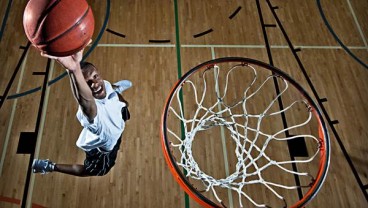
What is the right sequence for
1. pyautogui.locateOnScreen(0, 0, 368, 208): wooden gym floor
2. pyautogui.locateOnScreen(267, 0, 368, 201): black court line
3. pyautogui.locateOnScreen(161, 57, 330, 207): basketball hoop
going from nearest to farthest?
pyautogui.locateOnScreen(161, 57, 330, 207): basketball hoop
pyautogui.locateOnScreen(0, 0, 368, 208): wooden gym floor
pyautogui.locateOnScreen(267, 0, 368, 201): black court line

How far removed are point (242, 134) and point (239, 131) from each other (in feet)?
0.14

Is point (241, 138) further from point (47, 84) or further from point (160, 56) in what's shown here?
point (47, 84)

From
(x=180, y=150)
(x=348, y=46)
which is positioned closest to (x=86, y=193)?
(x=180, y=150)

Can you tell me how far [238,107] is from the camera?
3.83 metres

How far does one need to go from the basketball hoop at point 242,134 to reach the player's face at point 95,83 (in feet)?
2.41

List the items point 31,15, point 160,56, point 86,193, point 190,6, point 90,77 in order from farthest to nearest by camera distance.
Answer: point 190,6, point 160,56, point 90,77, point 86,193, point 31,15

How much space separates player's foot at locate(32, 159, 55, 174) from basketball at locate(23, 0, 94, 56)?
137 cm

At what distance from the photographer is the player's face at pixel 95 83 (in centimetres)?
349

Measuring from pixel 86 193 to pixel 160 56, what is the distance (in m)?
1.70

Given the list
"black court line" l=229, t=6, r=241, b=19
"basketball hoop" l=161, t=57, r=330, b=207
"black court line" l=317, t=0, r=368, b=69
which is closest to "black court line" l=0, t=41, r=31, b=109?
"basketball hoop" l=161, t=57, r=330, b=207

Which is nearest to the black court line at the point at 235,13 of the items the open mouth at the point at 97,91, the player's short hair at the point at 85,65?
the player's short hair at the point at 85,65

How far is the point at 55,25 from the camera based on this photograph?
2.43 m

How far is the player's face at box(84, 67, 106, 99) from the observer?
11.4ft

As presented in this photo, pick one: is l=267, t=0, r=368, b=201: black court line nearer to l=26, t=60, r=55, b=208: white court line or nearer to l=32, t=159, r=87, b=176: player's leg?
l=32, t=159, r=87, b=176: player's leg
